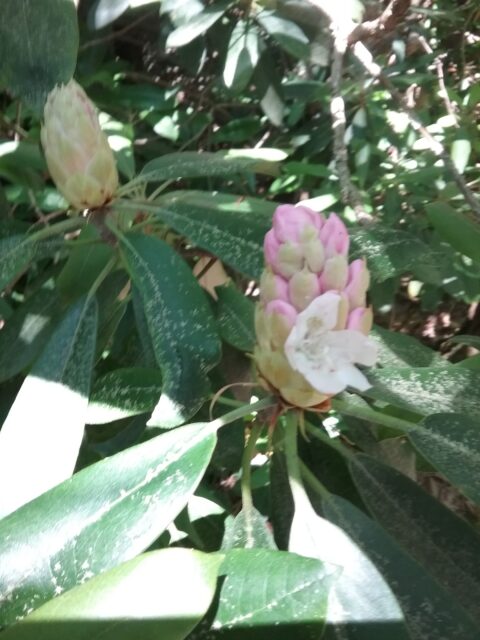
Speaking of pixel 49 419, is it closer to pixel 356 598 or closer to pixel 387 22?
pixel 356 598

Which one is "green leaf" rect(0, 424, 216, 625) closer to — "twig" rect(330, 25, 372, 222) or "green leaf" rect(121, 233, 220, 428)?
"green leaf" rect(121, 233, 220, 428)

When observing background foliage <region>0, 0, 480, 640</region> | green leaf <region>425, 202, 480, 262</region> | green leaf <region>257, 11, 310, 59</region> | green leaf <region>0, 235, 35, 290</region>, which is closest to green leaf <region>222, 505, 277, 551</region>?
background foliage <region>0, 0, 480, 640</region>

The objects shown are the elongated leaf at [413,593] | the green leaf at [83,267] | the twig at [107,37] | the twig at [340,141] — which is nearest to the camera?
the elongated leaf at [413,593]

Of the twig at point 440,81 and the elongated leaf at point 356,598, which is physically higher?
the elongated leaf at point 356,598

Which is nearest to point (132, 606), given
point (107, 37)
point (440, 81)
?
point (107, 37)

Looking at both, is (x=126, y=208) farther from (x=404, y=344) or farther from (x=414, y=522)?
(x=414, y=522)

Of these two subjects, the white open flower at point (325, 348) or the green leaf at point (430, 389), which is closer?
the white open flower at point (325, 348)

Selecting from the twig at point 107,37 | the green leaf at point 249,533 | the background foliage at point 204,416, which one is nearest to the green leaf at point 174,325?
the background foliage at point 204,416

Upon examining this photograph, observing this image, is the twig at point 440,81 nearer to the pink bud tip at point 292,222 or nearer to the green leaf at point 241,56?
the green leaf at point 241,56
